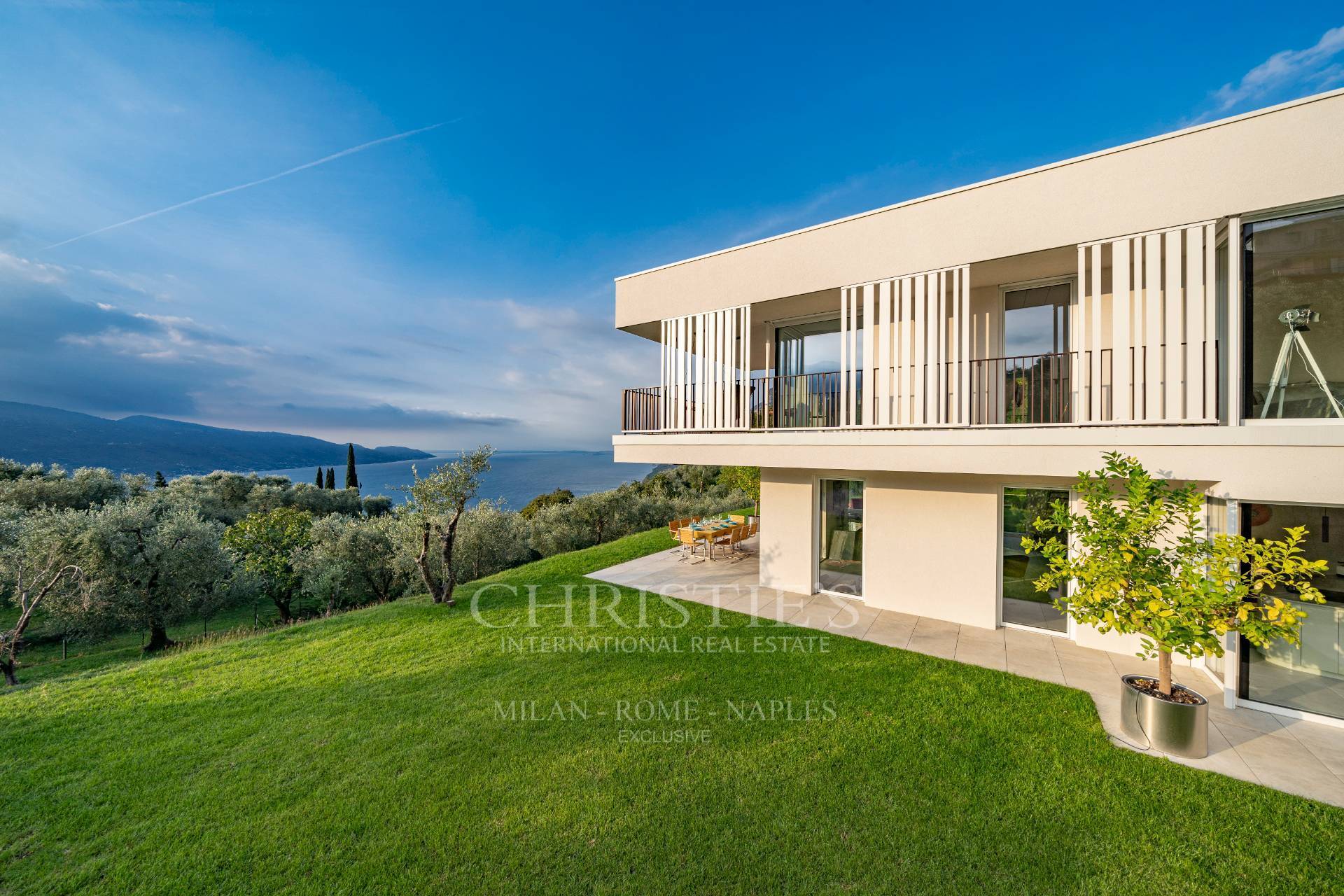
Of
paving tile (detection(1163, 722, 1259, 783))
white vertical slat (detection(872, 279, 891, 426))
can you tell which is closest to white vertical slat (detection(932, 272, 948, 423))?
white vertical slat (detection(872, 279, 891, 426))

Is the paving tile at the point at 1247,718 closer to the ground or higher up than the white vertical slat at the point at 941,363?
closer to the ground

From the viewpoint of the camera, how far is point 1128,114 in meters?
10.2

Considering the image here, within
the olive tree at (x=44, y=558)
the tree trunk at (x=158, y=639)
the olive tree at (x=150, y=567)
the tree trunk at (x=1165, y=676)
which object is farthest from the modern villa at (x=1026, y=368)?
the olive tree at (x=44, y=558)

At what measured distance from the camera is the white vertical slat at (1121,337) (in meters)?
5.62

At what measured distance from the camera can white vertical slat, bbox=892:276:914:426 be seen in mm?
7141

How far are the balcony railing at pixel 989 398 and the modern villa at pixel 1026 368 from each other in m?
0.04

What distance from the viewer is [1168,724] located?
14.3 ft

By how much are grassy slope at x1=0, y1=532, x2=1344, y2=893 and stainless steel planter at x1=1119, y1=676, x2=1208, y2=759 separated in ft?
1.03

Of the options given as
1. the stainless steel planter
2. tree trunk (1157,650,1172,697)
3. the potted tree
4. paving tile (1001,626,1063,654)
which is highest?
the potted tree

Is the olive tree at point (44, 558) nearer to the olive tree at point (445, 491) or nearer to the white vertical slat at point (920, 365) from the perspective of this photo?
the olive tree at point (445, 491)

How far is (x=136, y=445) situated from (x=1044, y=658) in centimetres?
7634

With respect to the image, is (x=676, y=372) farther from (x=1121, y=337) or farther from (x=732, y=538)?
(x=1121, y=337)

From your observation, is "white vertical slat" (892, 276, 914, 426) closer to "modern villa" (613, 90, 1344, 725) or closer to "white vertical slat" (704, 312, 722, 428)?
"modern villa" (613, 90, 1344, 725)

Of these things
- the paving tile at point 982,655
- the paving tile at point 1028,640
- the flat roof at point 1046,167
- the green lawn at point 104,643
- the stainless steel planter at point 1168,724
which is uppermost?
the flat roof at point 1046,167
